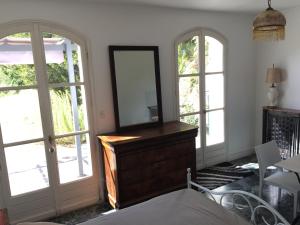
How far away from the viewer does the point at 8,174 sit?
2.86 m

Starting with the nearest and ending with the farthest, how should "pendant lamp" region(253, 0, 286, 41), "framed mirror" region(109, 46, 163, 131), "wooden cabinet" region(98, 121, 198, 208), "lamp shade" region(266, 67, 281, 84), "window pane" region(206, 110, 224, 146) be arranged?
"pendant lamp" region(253, 0, 286, 41) < "wooden cabinet" region(98, 121, 198, 208) < "framed mirror" region(109, 46, 163, 131) < "lamp shade" region(266, 67, 281, 84) < "window pane" region(206, 110, 224, 146)

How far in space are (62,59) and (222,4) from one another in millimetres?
2246

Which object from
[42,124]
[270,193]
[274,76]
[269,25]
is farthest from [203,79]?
[42,124]

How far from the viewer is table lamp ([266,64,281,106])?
409 centimetres

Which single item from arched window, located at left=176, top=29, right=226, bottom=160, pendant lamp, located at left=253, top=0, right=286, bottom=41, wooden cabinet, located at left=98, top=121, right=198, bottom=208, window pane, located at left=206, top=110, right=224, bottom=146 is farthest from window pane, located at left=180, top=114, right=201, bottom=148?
pendant lamp, located at left=253, top=0, right=286, bottom=41

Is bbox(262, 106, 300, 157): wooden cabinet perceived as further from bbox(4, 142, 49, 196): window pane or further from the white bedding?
bbox(4, 142, 49, 196): window pane

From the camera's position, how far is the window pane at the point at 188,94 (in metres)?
3.95

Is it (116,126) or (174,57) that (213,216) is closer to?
(116,126)

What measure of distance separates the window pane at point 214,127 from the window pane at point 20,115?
266 cm

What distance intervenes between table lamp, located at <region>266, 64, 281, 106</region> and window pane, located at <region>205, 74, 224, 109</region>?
2.46ft

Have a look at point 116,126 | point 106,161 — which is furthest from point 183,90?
point 106,161

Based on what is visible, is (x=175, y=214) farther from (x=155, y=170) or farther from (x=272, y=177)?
(x=272, y=177)

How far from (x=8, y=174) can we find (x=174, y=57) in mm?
2633

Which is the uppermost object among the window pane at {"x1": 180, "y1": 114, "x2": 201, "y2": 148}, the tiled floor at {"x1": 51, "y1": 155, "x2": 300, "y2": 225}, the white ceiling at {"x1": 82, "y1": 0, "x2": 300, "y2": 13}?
the white ceiling at {"x1": 82, "y1": 0, "x2": 300, "y2": 13}
